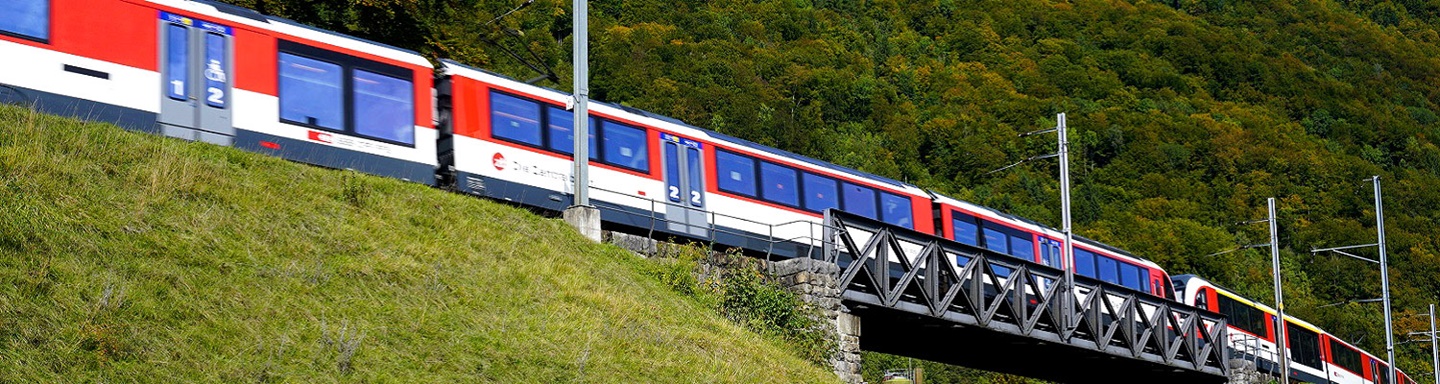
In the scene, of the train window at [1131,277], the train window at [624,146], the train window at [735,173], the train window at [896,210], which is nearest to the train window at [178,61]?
the train window at [624,146]

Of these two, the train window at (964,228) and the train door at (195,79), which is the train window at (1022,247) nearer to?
the train window at (964,228)

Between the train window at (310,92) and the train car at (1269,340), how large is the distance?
90.6ft

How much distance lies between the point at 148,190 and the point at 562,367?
4973 millimetres

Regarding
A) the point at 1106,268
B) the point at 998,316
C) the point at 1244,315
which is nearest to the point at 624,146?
the point at 998,316

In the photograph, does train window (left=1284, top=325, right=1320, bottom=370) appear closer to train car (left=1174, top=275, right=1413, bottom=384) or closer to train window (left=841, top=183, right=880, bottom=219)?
train car (left=1174, top=275, right=1413, bottom=384)

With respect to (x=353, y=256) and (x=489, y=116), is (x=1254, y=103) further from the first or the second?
(x=353, y=256)

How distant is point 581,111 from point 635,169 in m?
4.32

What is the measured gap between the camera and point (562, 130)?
26297 mm

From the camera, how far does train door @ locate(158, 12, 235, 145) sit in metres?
21.1

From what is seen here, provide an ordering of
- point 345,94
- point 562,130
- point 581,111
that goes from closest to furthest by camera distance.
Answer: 1. point 581,111
2. point 345,94
3. point 562,130

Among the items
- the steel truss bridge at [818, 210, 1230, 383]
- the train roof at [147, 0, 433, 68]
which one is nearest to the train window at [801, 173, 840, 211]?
the steel truss bridge at [818, 210, 1230, 383]

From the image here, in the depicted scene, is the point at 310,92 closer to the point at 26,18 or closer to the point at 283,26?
the point at 283,26

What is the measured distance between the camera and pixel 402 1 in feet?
99.2

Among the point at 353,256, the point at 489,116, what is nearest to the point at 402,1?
the point at 489,116
